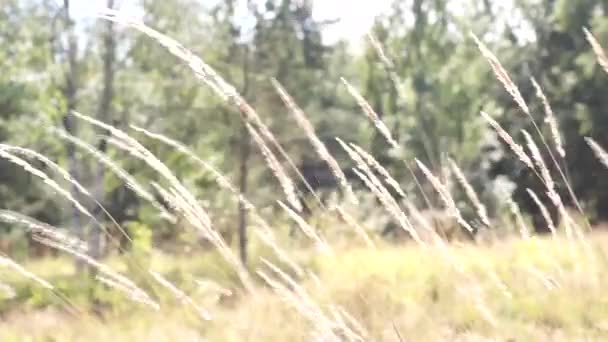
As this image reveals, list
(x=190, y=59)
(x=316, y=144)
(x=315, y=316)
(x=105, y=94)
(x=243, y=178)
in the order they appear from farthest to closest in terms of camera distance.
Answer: (x=243, y=178) → (x=105, y=94) → (x=316, y=144) → (x=190, y=59) → (x=315, y=316)

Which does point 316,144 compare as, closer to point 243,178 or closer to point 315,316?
point 315,316

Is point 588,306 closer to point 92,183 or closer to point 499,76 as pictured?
point 499,76

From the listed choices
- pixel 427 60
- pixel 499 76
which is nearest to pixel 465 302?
pixel 499 76

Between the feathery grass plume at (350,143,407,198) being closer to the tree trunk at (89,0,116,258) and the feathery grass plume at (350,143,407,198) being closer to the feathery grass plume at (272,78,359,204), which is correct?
the feathery grass plume at (272,78,359,204)

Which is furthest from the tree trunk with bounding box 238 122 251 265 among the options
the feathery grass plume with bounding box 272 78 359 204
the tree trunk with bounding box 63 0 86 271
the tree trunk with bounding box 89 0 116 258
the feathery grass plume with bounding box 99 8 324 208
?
the feathery grass plume with bounding box 99 8 324 208

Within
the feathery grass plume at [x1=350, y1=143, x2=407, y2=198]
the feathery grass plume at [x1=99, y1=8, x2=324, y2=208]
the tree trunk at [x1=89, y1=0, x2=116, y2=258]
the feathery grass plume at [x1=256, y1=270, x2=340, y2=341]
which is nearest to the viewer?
the feathery grass plume at [x1=256, y1=270, x2=340, y2=341]

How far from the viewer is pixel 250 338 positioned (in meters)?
3.05

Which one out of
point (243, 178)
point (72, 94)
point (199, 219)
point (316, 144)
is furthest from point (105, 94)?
point (199, 219)

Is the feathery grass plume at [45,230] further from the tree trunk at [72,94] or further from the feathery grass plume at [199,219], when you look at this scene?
the tree trunk at [72,94]

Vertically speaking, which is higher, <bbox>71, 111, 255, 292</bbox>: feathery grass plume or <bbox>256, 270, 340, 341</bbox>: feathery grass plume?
<bbox>71, 111, 255, 292</bbox>: feathery grass plume

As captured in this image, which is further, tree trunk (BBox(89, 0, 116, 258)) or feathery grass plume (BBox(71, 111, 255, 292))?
tree trunk (BBox(89, 0, 116, 258))

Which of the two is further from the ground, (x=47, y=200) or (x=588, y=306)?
(x=588, y=306)

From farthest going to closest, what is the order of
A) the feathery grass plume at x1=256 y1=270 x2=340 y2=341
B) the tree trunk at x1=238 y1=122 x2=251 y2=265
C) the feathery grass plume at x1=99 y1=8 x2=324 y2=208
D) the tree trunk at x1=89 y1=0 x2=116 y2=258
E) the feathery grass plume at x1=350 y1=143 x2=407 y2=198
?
the tree trunk at x1=238 y1=122 x2=251 y2=265 → the tree trunk at x1=89 y1=0 x2=116 y2=258 → the feathery grass plume at x1=350 y1=143 x2=407 y2=198 → the feathery grass plume at x1=99 y1=8 x2=324 y2=208 → the feathery grass plume at x1=256 y1=270 x2=340 y2=341

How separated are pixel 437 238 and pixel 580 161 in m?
16.4
